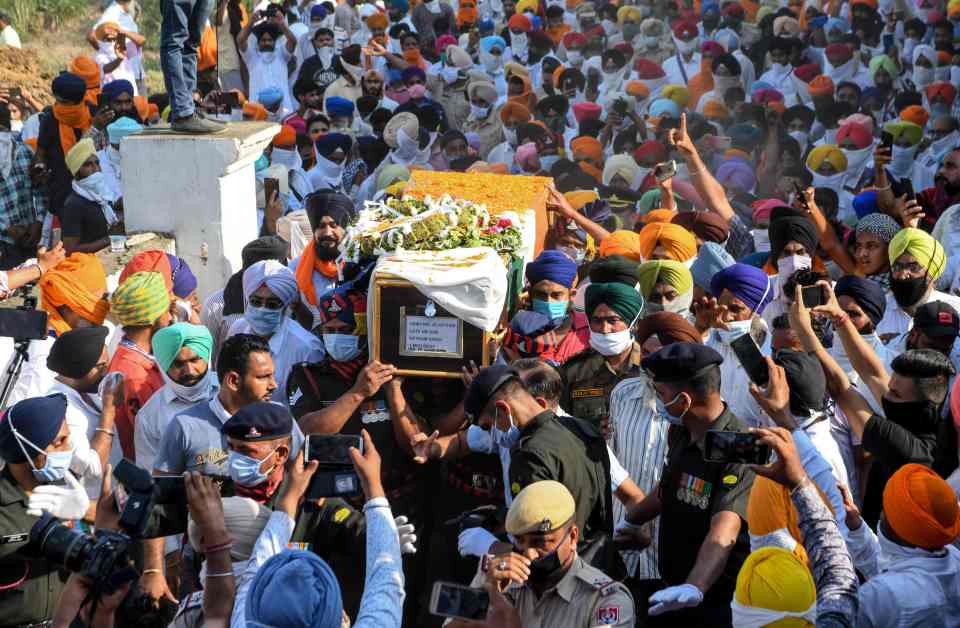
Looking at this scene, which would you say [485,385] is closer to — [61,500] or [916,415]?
[61,500]

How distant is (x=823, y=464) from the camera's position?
3881 millimetres

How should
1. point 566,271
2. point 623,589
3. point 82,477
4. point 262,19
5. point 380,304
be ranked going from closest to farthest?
point 623,589 < point 82,477 < point 380,304 < point 566,271 < point 262,19

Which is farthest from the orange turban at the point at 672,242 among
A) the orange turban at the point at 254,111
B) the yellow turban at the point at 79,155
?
the orange turban at the point at 254,111

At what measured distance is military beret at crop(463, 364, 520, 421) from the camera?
441 cm

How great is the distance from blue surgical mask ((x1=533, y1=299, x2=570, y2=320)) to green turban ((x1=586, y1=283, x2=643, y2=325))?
428 mm

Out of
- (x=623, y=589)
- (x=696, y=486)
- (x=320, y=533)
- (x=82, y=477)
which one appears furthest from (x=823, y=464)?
(x=82, y=477)

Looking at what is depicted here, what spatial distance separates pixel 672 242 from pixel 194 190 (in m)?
2.96

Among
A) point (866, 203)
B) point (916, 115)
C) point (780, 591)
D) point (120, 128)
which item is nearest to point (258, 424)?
point (780, 591)

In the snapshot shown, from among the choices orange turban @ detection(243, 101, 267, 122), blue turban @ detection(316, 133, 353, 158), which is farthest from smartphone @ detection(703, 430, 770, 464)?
orange turban @ detection(243, 101, 267, 122)

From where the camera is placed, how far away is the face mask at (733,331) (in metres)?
5.52

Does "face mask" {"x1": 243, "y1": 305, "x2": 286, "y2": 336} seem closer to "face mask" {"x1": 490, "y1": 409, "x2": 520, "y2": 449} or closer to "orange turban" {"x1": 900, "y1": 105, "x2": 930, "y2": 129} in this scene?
"face mask" {"x1": 490, "y1": 409, "x2": 520, "y2": 449}

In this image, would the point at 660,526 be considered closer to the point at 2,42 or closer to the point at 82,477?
the point at 82,477

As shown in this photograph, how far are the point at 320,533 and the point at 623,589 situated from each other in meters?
1.04

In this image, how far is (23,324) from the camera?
5.27 meters
